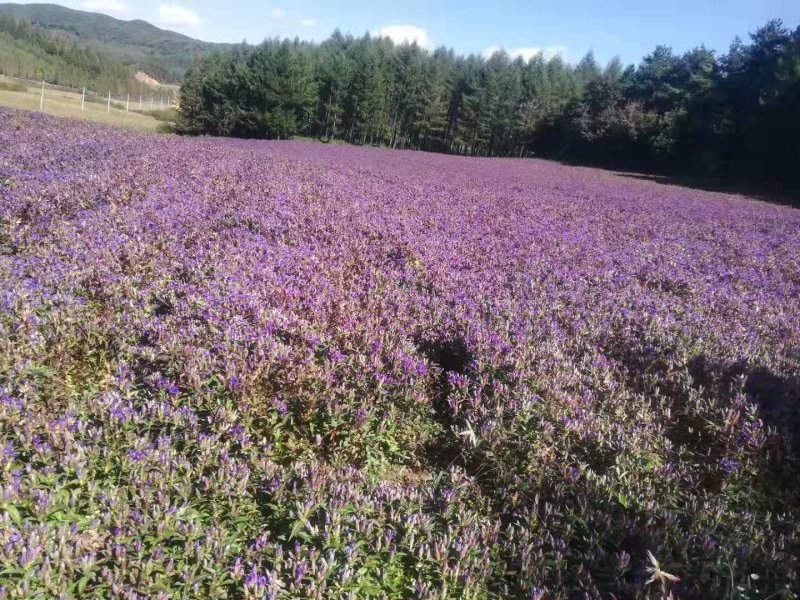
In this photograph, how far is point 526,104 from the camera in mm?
66000

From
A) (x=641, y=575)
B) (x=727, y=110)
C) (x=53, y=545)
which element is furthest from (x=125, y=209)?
(x=727, y=110)

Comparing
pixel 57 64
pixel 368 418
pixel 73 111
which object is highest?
pixel 57 64

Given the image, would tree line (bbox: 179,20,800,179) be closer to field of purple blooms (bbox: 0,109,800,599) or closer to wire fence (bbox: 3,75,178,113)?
wire fence (bbox: 3,75,178,113)

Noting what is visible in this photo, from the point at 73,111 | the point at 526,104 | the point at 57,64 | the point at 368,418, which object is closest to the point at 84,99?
the point at 73,111

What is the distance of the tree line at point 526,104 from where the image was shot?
37969 mm

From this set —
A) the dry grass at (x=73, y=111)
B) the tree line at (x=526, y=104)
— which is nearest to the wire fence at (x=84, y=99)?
the dry grass at (x=73, y=111)

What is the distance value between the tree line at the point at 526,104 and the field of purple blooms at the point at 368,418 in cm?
3884

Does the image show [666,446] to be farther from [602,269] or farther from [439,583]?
[602,269]

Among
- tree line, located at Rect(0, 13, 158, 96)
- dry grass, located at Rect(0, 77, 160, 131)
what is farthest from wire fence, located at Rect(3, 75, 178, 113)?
tree line, located at Rect(0, 13, 158, 96)

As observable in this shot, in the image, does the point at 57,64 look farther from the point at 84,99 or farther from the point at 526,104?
the point at 526,104

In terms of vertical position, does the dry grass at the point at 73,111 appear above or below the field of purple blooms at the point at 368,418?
above

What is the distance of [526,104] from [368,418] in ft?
228

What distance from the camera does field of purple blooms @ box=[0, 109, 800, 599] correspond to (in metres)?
2.21

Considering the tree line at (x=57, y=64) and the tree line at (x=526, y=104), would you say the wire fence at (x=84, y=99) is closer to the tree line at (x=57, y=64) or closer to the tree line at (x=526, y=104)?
the tree line at (x=57, y=64)
